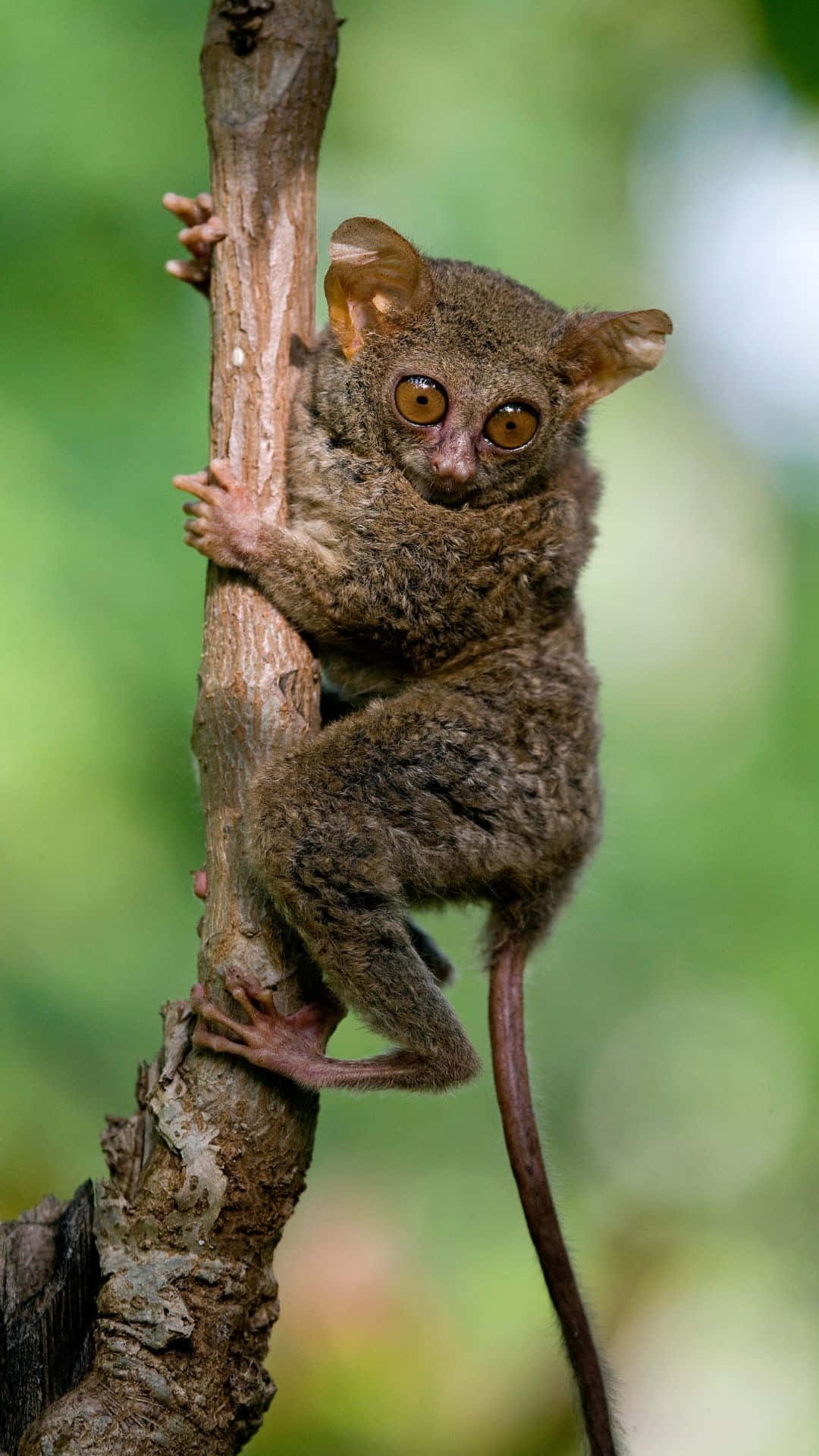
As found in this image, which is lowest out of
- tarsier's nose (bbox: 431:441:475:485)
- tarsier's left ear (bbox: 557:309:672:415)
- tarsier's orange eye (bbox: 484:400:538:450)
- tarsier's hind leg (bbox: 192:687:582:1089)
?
tarsier's hind leg (bbox: 192:687:582:1089)

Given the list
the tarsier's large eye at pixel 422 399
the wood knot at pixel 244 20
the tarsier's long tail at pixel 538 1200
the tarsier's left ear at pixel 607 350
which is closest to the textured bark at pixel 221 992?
the wood knot at pixel 244 20

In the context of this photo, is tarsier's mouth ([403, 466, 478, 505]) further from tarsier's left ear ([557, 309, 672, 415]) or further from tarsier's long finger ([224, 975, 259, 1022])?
tarsier's long finger ([224, 975, 259, 1022])

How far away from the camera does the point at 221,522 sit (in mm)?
2881

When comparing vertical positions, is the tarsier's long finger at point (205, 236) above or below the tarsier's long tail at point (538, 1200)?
above

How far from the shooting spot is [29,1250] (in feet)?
9.69

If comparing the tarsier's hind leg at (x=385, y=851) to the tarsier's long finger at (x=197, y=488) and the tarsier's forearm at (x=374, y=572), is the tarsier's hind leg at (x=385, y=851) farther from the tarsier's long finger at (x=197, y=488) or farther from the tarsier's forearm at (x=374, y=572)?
the tarsier's long finger at (x=197, y=488)

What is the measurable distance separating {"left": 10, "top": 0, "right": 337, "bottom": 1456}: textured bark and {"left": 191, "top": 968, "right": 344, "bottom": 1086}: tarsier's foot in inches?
1.9

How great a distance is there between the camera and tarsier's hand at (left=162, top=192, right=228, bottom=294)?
304 cm

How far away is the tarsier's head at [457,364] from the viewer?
291 cm

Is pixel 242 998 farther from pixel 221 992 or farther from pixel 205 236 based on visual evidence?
pixel 205 236

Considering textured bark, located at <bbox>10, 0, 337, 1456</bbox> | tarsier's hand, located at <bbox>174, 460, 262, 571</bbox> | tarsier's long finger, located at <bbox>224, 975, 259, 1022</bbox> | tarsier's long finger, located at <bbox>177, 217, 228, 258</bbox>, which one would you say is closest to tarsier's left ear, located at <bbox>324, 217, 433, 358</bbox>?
textured bark, located at <bbox>10, 0, 337, 1456</bbox>

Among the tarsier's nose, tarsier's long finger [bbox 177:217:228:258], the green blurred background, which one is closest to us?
the tarsier's nose

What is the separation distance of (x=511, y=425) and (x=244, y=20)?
119 cm

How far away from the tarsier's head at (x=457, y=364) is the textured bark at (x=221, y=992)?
0.19 meters
